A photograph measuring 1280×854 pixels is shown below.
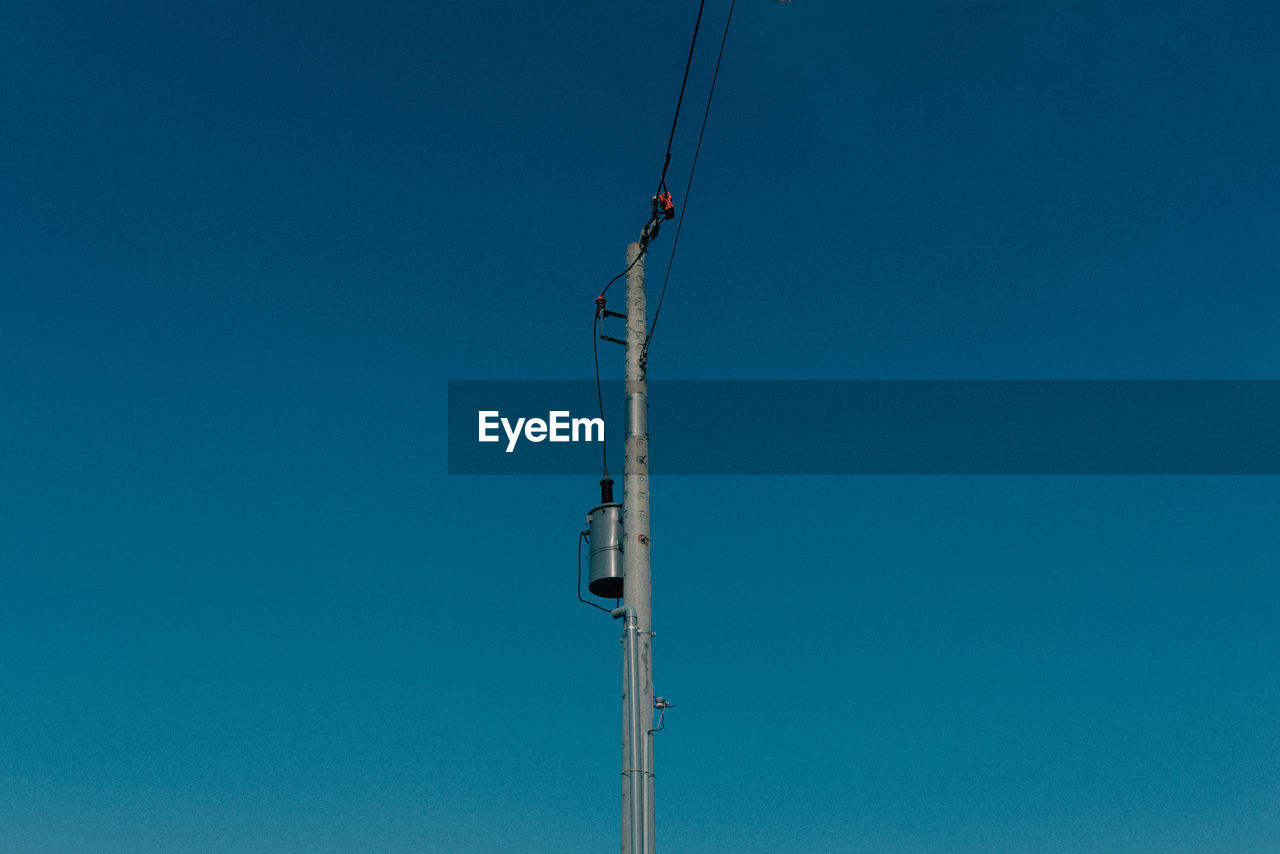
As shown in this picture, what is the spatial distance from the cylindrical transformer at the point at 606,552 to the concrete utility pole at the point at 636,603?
93mm

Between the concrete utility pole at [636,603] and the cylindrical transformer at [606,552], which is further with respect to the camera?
the cylindrical transformer at [606,552]

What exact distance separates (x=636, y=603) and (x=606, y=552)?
0.75 m

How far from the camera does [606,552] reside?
481 inches

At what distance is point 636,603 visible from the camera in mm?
11750

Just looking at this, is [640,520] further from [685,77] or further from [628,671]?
[685,77]

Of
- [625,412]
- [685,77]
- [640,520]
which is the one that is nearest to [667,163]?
[685,77]

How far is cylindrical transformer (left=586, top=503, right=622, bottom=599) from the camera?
1212 centimetres

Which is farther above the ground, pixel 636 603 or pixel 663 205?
pixel 663 205

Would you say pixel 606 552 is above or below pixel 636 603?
above

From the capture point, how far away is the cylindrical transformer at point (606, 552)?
12.1 meters

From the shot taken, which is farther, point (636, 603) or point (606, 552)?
point (606, 552)

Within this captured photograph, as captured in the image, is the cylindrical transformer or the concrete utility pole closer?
the concrete utility pole

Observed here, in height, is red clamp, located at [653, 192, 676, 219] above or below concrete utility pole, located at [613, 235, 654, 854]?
above

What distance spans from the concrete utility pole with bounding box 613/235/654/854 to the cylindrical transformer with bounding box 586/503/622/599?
0.09 m
